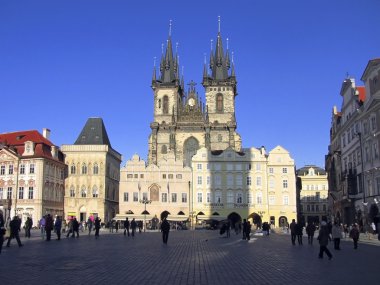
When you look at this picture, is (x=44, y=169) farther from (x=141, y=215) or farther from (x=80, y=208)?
(x=141, y=215)

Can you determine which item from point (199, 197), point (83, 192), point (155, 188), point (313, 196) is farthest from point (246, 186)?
point (313, 196)

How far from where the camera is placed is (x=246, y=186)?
76.3 metres

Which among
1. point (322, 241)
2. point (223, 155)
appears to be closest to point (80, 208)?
point (223, 155)

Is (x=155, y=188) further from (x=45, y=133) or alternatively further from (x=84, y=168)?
(x=45, y=133)

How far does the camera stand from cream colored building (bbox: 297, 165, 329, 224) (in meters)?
118

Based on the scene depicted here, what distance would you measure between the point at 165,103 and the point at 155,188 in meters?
27.3

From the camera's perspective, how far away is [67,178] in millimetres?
76000

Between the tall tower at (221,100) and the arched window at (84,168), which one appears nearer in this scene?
the arched window at (84,168)

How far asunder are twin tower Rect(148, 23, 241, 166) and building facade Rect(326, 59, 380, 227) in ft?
111

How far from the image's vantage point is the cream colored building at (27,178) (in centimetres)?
6488

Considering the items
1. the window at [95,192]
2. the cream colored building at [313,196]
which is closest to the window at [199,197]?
the window at [95,192]

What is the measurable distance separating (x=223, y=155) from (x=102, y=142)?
2037 centimetres

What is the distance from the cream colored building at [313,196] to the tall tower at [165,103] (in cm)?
3971

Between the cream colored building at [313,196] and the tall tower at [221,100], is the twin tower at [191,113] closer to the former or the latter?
the tall tower at [221,100]
